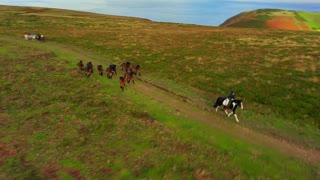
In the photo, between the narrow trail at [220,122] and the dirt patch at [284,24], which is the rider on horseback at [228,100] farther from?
the dirt patch at [284,24]

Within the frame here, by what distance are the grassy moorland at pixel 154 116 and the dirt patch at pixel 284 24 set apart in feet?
213

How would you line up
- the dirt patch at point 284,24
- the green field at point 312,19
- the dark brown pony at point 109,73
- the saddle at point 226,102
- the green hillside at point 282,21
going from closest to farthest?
the saddle at point 226,102, the dark brown pony at point 109,73, the dirt patch at point 284,24, the green field at point 312,19, the green hillside at point 282,21

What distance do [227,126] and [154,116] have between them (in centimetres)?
601

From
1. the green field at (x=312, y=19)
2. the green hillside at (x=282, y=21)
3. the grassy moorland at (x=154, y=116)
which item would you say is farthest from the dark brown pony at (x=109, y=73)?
the green field at (x=312, y=19)

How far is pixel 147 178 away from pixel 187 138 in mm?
5546

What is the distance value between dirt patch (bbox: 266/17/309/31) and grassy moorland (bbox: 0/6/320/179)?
6492 cm

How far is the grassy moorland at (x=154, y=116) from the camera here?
17438 millimetres

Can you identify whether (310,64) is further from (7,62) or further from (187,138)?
(7,62)

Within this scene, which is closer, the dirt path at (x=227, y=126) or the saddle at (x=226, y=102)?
the dirt path at (x=227, y=126)

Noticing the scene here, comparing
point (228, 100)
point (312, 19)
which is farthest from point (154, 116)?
point (312, 19)

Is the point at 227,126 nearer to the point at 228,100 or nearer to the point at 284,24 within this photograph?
the point at 228,100

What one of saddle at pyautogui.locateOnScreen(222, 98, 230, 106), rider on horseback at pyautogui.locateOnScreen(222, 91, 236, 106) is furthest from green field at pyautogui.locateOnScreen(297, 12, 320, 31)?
saddle at pyautogui.locateOnScreen(222, 98, 230, 106)

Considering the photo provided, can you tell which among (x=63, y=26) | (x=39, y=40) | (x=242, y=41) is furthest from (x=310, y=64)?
(x=63, y=26)

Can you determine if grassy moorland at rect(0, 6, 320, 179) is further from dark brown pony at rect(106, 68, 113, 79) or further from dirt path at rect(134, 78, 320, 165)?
dark brown pony at rect(106, 68, 113, 79)
